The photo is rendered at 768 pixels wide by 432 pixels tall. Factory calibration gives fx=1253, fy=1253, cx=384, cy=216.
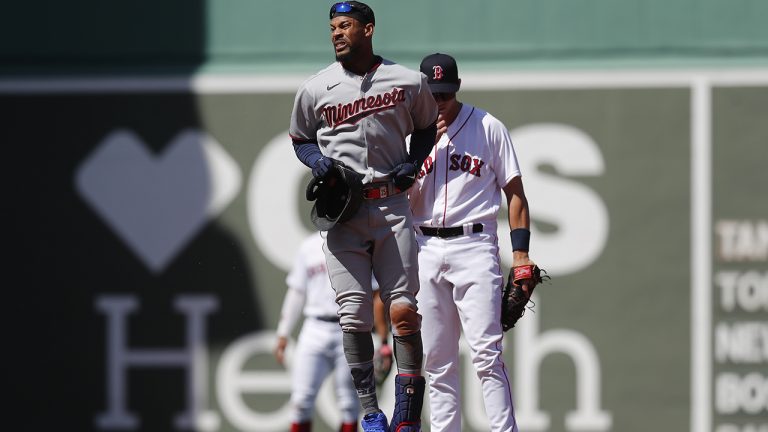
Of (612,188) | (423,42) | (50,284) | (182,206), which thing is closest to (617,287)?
(612,188)

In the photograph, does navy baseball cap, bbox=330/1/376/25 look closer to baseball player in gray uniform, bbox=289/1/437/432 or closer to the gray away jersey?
baseball player in gray uniform, bbox=289/1/437/432

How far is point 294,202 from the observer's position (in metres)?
11.3

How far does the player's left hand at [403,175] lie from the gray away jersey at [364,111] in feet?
0.17

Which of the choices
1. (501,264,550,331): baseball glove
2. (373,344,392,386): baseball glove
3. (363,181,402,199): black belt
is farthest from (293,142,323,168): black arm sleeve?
(373,344,392,386): baseball glove

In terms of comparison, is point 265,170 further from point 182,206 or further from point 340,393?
point 340,393

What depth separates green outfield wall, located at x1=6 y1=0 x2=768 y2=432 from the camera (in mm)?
11008

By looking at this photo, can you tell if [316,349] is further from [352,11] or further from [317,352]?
[352,11]

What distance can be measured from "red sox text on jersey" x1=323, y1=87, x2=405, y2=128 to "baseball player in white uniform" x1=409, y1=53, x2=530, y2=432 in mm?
738

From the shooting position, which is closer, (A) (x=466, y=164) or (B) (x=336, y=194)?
(B) (x=336, y=194)

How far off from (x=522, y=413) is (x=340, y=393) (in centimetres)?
211

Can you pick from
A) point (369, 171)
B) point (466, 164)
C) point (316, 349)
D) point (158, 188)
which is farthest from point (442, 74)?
point (158, 188)

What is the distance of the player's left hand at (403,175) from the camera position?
6.24 meters

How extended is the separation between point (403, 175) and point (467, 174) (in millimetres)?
789

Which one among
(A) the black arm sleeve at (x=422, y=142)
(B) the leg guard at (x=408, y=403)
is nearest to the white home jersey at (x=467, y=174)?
(A) the black arm sleeve at (x=422, y=142)
